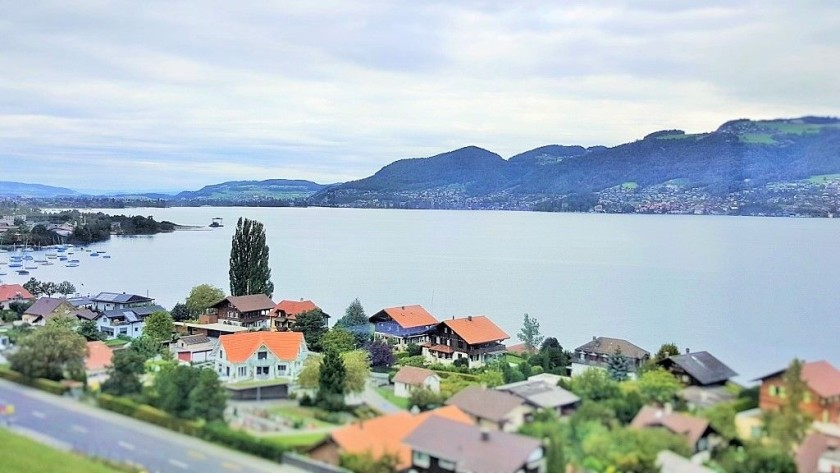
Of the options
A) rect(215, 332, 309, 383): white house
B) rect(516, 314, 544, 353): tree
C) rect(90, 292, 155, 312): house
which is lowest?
rect(516, 314, 544, 353): tree

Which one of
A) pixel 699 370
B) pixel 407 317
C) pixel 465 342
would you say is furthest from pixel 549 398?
pixel 407 317

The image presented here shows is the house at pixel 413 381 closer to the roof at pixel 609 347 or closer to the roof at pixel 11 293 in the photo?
the roof at pixel 609 347

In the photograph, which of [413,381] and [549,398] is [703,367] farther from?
[413,381]

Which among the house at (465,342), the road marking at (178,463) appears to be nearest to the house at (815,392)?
the road marking at (178,463)

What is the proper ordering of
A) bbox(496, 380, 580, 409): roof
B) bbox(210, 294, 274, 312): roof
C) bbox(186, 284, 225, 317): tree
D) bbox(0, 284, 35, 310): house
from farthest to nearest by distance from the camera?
A: 1. bbox(186, 284, 225, 317): tree
2. bbox(0, 284, 35, 310): house
3. bbox(210, 294, 274, 312): roof
4. bbox(496, 380, 580, 409): roof

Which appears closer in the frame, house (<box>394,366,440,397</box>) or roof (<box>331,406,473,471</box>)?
roof (<box>331,406,473,471</box>)

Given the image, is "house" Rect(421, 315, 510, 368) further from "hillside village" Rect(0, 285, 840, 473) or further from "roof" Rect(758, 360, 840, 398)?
"roof" Rect(758, 360, 840, 398)

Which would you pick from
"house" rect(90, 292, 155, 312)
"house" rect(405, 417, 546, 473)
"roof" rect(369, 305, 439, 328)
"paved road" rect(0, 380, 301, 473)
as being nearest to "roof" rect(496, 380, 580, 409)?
"house" rect(405, 417, 546, 473)
